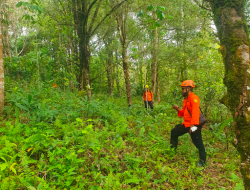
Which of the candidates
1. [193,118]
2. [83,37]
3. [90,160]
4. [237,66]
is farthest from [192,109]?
[83,37]

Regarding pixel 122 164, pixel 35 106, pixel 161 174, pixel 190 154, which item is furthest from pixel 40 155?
pixel 190 154

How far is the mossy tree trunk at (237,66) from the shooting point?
61.5 inches

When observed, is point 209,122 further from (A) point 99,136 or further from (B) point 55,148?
(B) point 55,148

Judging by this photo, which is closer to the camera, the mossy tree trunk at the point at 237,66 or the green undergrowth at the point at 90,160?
the mossy tree trunk at the point at 237,66

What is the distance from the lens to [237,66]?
1665 millimetres

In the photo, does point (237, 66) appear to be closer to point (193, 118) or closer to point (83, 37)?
point (193, 118)

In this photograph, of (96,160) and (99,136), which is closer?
(96,160)

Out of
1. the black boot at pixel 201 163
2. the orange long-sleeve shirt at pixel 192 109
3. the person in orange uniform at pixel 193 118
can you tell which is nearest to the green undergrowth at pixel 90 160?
the black boot at pixel 201 163

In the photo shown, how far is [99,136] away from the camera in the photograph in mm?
3711

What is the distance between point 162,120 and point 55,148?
5.30 metres

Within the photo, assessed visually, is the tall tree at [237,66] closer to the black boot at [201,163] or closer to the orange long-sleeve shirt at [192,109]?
the orange long-sleeve shirt at [192,109]

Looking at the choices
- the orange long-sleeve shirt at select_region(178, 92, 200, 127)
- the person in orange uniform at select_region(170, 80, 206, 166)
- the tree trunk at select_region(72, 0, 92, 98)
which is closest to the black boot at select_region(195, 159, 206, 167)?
the person in orange uniform at select_region(170, 80, 206, 166)

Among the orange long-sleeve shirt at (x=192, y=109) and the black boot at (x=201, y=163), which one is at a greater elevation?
the orange long-sleeve shirt at (x=192, y=109)

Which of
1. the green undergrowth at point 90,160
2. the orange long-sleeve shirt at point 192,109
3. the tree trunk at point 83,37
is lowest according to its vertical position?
the green undergrowth at point 90,160
